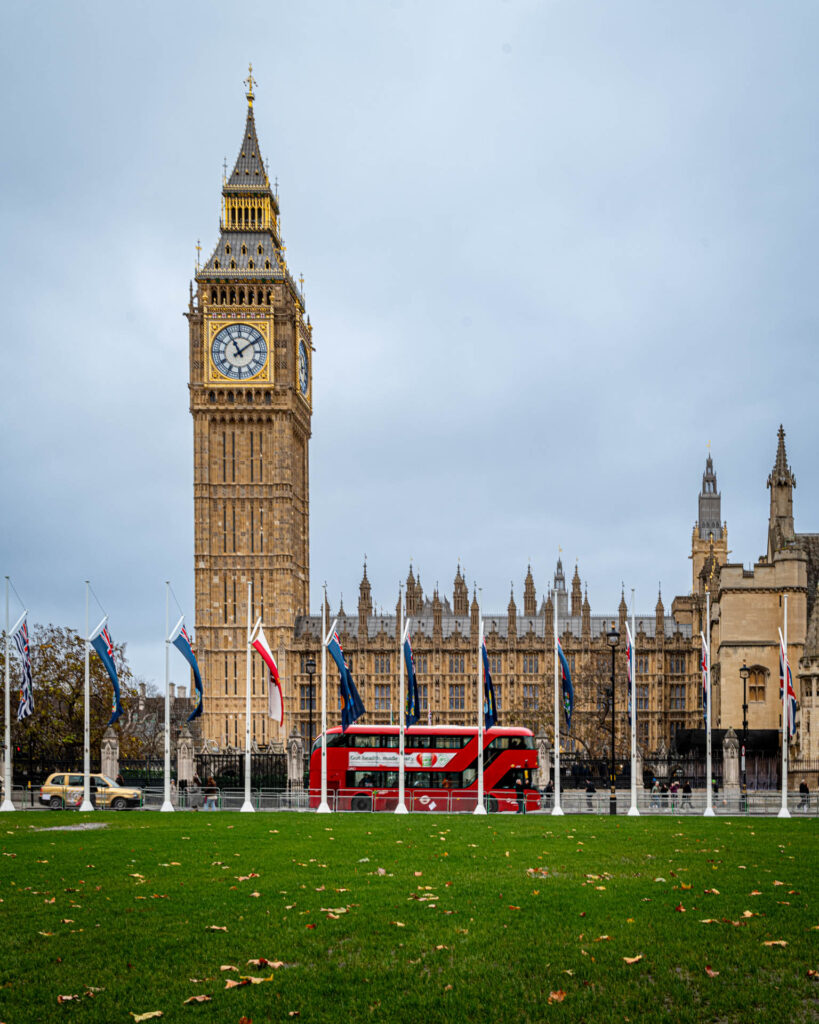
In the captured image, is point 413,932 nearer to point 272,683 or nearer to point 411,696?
point 272,683

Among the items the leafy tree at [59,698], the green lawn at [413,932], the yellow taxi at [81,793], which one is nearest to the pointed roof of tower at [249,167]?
the leafy tree at [59,698]

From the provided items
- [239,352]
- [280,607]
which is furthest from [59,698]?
[239,352]

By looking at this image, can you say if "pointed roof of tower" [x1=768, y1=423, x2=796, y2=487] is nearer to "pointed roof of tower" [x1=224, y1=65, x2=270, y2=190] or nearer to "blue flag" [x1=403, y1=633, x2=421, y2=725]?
"blue flag" [x1=403, y1=633, x2=421, y2=725]

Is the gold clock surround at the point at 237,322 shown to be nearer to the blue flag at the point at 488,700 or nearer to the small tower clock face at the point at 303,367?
the small tower clock face at the point at 303,367

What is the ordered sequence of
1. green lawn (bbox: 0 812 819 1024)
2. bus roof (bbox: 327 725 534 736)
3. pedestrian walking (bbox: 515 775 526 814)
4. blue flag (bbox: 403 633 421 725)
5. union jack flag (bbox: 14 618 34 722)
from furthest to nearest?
bus roof (bbox: 327 725 534 736) < pedestrian walking (bbox: 515 775 526 814) < blue flag (bbox: 403 633 421 725) < union jack flag (bbox: 14 618 34 722) < green lawn (bbox: 0 812 819 1024)

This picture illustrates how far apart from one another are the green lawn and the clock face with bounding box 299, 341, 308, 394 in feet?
241

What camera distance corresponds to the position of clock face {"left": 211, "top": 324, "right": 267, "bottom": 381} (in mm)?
88375

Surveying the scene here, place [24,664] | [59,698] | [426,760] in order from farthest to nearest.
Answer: [59,698] → [426,760] → [24,664]

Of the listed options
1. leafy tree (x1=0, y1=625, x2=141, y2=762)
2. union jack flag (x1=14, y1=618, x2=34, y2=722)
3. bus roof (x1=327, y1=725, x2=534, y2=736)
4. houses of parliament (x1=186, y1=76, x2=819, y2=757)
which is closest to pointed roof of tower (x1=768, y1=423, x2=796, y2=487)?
houses of parliament (x1=186, y1=76, x2=819, y2=757)

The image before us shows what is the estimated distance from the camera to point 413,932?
1216 centimetres

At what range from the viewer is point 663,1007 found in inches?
376

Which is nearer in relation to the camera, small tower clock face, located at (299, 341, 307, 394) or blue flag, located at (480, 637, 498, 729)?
blue flag, located at (480, 637, 498, 729)

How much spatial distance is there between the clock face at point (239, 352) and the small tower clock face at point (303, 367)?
4523 millimetres

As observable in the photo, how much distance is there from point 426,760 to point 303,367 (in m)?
58.2
